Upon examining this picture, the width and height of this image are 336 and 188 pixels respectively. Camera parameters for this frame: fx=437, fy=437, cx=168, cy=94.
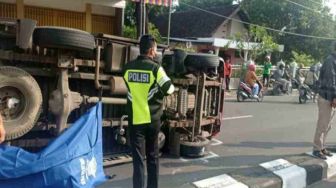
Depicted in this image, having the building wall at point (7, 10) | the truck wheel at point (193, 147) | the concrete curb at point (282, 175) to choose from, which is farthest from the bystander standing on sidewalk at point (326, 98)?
the building wall at point (7, 10)

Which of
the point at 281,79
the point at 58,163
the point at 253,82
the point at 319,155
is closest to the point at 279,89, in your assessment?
the point at 281,79

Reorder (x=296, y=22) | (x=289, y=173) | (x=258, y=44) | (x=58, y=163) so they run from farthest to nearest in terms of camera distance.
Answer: (x=296, y=22) → (x=258, y=44) → (x=289, y=173) → (x=58, y=163)

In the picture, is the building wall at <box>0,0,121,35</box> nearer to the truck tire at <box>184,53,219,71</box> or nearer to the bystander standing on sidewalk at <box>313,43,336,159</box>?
the truck tire at <box>184,53,219,71</box>

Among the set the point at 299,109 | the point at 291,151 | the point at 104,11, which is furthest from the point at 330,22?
the point at 291,151

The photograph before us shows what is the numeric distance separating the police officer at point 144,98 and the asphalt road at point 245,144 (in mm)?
717

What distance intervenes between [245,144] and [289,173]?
2.55m

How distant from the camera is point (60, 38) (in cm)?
507

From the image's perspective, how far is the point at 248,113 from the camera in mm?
13086

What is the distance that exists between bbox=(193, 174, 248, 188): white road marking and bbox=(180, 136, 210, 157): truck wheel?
1355 mm

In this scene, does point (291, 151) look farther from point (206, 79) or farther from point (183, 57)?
point (183, 57)

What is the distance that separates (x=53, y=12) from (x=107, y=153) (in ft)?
23.1

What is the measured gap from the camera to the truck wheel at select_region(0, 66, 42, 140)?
5.00 metres

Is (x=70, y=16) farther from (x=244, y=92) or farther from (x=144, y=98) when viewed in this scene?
(x=144, y=98)

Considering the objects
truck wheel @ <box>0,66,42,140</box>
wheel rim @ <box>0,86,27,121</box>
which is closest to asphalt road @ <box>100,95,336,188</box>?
truck wheel @ <box>0,66,42,140</box>
